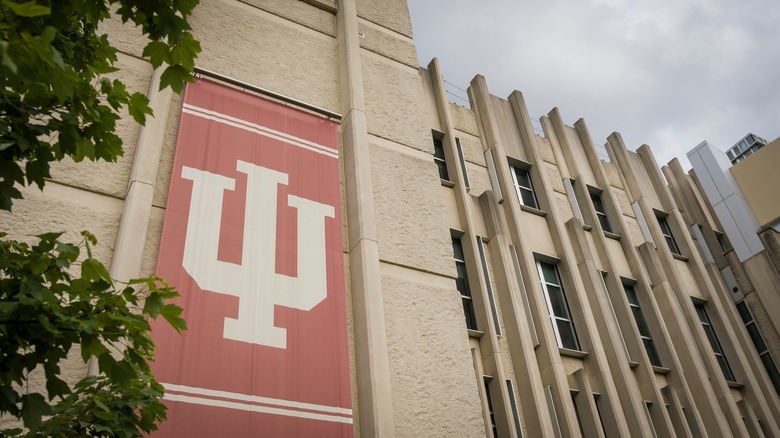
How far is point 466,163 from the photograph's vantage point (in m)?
16.3

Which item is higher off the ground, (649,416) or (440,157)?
(440,157)

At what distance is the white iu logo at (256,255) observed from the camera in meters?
6.39

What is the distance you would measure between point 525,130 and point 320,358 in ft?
41.9

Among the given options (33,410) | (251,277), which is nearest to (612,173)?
(251,277)

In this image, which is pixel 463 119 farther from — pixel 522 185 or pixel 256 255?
pixel 256 255

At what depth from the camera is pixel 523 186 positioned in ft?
56.1

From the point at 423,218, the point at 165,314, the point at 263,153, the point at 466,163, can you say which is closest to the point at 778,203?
the point at 466,163

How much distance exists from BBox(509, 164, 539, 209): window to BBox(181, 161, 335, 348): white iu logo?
994cm

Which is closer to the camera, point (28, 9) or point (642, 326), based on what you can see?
point (28, 9)

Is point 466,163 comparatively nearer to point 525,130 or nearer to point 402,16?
point 525,130

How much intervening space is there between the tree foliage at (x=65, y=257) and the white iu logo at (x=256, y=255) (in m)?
2.25

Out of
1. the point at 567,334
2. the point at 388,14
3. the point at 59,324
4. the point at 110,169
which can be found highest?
the point at 388,14

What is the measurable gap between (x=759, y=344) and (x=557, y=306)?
6671 mm

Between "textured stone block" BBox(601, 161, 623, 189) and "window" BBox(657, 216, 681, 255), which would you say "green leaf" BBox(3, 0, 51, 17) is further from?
"window" BBox(657, 216, 681, 255)
